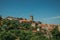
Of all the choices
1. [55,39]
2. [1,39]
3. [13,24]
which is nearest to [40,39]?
[55,39]

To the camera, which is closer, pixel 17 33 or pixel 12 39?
pixel 12 39

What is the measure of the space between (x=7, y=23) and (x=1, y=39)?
846cm

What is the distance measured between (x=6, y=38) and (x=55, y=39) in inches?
174

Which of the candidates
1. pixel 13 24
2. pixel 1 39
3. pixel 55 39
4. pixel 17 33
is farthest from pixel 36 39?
pixel 13 24

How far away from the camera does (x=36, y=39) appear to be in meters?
8.27

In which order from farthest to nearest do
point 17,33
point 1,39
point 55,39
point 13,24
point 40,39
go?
point 13,24 → point 17,33 → point 1,39 → point 55,39 → point 40,39

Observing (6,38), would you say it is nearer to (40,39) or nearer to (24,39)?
(24,39)

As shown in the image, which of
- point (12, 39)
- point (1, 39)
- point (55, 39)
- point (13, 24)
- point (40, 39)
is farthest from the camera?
point (13, 24)

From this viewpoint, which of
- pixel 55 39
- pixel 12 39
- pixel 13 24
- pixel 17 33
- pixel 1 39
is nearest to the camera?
pixel 55 39

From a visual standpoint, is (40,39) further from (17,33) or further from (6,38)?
(17,33)

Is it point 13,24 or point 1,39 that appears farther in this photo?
point 13,24

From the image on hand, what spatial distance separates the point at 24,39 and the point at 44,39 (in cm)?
421

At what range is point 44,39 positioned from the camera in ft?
27.4

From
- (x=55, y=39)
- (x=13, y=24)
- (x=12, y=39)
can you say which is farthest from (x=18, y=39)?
(x=13, y=24)
